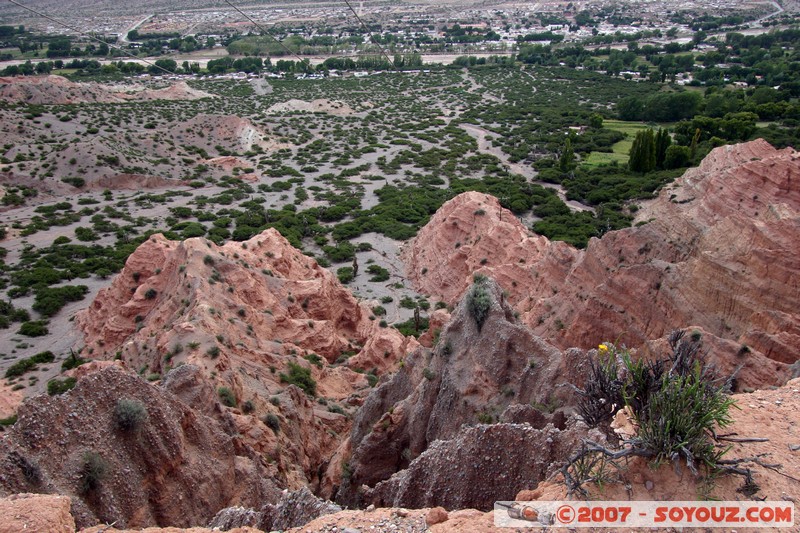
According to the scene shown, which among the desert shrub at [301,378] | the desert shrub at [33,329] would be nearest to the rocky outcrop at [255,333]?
the desert shrub at [301,378]

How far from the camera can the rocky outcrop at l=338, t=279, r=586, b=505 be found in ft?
57.8

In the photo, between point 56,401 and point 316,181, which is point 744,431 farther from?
point 316,181

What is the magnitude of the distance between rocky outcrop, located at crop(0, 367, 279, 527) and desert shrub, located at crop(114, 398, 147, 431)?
0.12 feet

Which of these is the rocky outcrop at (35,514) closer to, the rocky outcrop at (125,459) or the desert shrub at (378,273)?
the rocky outcrop at (125,459)

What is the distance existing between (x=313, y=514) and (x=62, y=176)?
7237 centimetres

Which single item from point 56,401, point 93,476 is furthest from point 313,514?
point 56,401

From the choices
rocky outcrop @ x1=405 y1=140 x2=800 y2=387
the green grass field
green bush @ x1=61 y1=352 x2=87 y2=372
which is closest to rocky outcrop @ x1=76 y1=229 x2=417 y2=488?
green bush @ x1=61 y1=352 x2=87 y2=372

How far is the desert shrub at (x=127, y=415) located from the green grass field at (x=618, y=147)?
76.5m

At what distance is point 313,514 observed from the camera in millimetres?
12258

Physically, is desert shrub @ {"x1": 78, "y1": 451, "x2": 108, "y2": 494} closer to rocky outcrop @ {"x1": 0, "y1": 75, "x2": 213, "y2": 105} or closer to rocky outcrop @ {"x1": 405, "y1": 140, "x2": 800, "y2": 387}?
rocky outcrop @ {"x1": 405, "y1": 140, "x2": 800, "y2": 387}

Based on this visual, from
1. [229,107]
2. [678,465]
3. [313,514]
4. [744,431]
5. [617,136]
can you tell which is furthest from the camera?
[229,107]

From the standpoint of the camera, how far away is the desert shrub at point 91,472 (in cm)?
1322

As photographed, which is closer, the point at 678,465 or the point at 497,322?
the point at 678,465

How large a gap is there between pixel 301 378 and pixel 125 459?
12.0m
